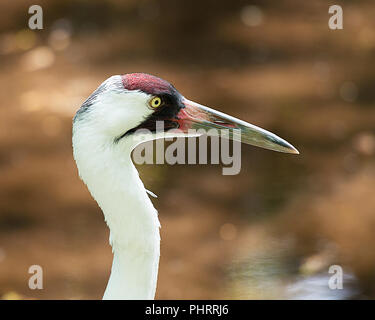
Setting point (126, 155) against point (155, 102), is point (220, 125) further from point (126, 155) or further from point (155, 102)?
point (126, 155)

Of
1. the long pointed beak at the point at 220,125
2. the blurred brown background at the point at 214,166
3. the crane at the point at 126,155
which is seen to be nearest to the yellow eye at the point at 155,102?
the crane at the point at 126,155

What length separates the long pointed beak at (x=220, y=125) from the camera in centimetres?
333

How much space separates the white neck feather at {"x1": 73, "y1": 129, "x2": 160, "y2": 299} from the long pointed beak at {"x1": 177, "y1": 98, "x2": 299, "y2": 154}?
1.13ft

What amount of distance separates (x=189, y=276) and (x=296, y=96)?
2.53 metres

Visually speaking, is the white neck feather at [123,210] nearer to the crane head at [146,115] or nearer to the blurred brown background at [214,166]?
Result: the crane head at [146,115]

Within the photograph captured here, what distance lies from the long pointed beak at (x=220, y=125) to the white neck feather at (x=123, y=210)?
35 centimetres

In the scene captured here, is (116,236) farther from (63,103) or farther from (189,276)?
(63,103)

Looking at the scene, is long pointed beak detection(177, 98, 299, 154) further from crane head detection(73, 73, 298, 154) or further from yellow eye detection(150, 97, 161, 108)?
yellow eye detection(150, 97, 161, 108)

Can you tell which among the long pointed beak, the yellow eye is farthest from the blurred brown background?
the yellow eye

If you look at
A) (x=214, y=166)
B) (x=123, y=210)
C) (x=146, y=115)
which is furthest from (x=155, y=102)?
(x=214, y=166)

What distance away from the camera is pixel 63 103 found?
671cm

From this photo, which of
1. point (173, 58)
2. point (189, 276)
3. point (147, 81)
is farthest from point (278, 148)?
point (173, 58)

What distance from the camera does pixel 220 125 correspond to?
336 cm

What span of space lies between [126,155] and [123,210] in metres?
0.24
